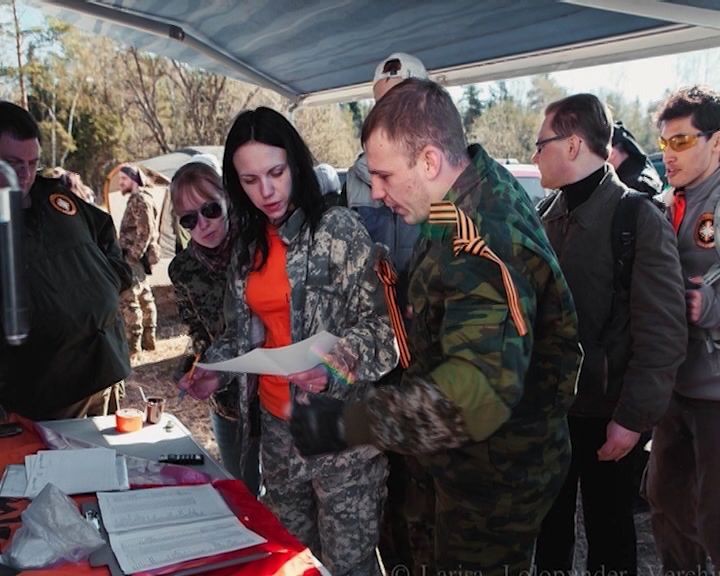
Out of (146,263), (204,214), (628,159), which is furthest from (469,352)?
(146,263)

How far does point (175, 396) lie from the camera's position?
231 inches

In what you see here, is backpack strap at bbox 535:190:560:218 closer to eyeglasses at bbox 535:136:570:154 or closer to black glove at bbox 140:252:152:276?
eyeglasses at bbox 535:136:570:154

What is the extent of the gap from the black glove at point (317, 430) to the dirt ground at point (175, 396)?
5.37 feet

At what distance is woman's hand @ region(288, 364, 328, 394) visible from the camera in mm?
1660

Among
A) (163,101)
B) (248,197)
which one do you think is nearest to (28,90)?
(163,101)

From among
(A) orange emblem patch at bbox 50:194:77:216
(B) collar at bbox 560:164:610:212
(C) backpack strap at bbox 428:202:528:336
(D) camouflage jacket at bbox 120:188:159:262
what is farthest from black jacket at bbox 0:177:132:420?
(D) camouflage jacket at bbox 120:188:159:262

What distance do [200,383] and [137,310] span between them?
480 centimetres

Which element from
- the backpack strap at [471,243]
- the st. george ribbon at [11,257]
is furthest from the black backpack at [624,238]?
the st. george ribbon at [11,257]

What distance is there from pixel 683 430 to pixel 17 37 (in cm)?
1856

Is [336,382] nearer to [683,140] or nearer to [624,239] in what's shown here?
[624,239]

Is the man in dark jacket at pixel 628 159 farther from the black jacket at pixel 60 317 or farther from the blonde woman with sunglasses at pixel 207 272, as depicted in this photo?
the black jacket at pixel 60 317

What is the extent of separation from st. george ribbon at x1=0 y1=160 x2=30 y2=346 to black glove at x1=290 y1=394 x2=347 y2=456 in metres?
0.50

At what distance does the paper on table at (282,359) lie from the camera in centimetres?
158

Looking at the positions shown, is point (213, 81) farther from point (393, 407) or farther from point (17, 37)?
point (393, 407)
